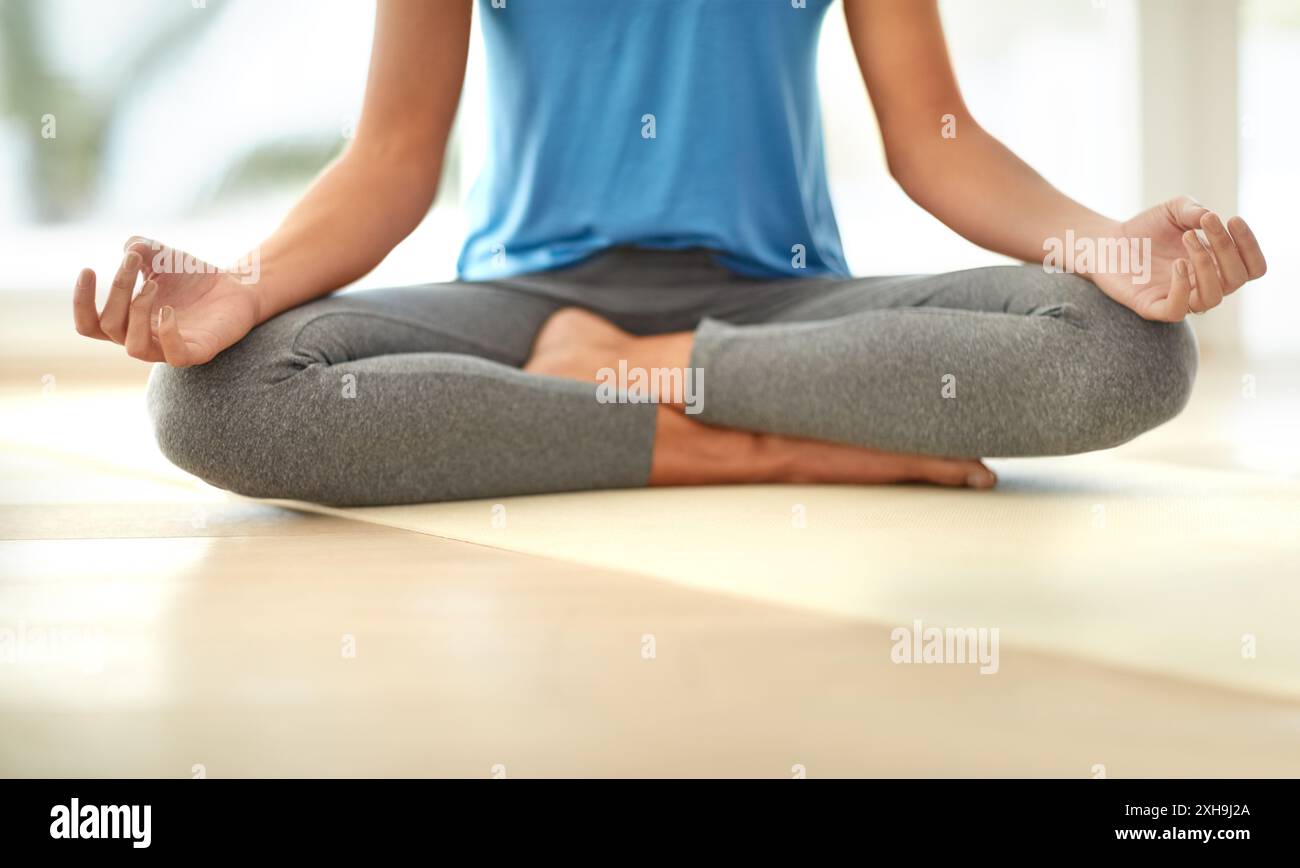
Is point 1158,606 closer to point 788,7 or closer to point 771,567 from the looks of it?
point 771,567

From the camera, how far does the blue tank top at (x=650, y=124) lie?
1.44 metres

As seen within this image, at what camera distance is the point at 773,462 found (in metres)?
1.29

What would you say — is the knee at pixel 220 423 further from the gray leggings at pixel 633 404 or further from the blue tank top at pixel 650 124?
the blue tank top at pixel 650 124

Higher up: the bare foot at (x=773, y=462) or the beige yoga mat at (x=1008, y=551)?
the bare foot at (x=773, y=462)

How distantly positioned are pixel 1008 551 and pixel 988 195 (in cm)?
52

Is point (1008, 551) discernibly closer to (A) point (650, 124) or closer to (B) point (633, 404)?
(B) point (633, 404)

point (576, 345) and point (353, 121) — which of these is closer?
point (576, 345)

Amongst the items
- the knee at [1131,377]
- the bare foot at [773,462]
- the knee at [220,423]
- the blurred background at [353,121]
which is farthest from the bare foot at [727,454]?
the blurred background at [353,121]

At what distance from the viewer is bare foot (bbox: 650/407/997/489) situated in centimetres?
125

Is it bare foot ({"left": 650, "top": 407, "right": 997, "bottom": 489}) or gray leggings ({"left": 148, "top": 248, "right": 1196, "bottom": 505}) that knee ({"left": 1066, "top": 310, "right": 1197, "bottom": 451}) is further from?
bare foot ({"left": 650, "top": 407, "right": 997, "bottom": 489})

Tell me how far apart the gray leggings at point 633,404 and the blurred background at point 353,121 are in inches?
87.9

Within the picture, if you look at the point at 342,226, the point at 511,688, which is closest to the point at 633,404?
the point at 342,226

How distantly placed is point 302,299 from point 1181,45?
122 inches

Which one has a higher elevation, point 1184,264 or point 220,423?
point 1184,264
